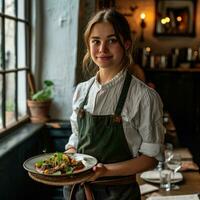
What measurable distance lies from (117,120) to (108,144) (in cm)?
10

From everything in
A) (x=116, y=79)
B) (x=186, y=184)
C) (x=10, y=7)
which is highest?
(x=10, y=7)

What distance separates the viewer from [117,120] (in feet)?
4.83

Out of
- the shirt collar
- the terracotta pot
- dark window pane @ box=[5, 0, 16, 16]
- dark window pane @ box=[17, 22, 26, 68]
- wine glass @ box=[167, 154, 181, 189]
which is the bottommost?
wine glass @ box=[167, 154, 181, 189]

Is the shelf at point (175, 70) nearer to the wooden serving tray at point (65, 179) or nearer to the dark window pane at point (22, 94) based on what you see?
the dark window pane at point (22, 94)

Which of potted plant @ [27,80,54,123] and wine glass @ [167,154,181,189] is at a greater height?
potted plant @ [27,80,54,123]

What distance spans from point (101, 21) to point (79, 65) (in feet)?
5.79

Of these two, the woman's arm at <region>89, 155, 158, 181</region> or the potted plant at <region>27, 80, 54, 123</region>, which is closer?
the woman's arm at <region>89, 155, 158, 181</region>

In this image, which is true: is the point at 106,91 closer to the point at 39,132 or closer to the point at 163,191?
the point at 163,191

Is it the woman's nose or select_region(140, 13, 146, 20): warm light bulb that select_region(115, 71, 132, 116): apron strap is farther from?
select_region(140, 13, 146, 20): warm light bulb

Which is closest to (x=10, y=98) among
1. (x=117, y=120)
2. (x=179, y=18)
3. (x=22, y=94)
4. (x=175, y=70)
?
(x=22, y=94)

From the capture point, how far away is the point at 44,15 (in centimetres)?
314

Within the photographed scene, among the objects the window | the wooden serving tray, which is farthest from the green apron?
the window

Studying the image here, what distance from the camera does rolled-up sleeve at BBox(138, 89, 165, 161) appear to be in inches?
56.9

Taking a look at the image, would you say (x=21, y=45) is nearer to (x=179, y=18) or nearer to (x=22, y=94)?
(x=22, y=94)
